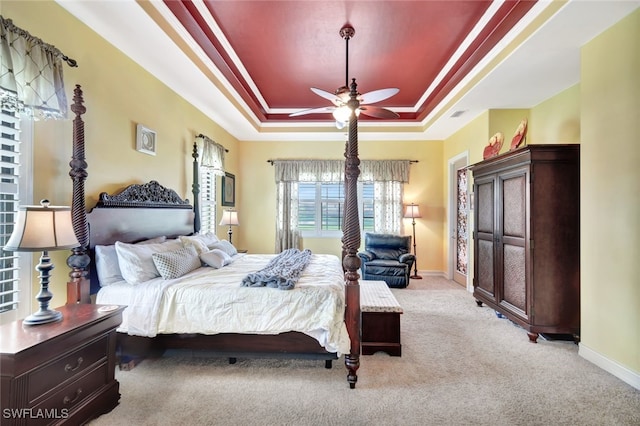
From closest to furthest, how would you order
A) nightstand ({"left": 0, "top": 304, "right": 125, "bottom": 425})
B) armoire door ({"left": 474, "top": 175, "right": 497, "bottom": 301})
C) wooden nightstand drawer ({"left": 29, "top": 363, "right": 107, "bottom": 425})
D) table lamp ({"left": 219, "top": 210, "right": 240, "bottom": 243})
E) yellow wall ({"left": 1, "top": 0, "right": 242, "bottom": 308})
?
nightstand ({"left": 0, "top": 304, "right": 125, "bottom": 425})
wooden nightstand drawer ({"left": 29, "top": 363, "right": 107, "bottom": 425})
yellow wall ({"left": 1, "top": 0, "right": 242, "bottom": 308})
armoire door ({"left": 474, "top": 175, "right": 497, "bottom": 301})
table lamp ({"left": 219, "top": 210, "right": 240, "bottom": 243})

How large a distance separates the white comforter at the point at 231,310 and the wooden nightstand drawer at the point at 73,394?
43 centimetres

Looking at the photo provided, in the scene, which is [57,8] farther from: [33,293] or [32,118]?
[33,293]

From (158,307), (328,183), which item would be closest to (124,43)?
(158,307)

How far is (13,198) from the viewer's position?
6.23 feet

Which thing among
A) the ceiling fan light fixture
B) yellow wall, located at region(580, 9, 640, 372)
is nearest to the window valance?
the ceiling fan light fixture

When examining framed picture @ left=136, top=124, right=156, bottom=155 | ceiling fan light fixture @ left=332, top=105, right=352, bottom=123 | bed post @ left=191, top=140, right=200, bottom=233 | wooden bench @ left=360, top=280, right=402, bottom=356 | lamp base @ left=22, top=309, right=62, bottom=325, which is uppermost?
ceiling fan light fixture @ left=332, top=105, right=352, bottom=123

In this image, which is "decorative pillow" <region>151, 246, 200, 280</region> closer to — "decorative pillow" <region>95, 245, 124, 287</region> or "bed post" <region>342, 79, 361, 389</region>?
"decorative pillow" <region>95, 245, 124, 287</region>

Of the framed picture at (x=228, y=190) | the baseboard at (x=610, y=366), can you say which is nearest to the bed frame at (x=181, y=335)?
the baseboard at (x=610, y=366)

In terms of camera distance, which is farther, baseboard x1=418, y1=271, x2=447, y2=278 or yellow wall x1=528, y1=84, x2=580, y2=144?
baseboard x1=418, y1=271, x2=447, y2=278

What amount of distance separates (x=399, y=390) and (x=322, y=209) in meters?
4.20

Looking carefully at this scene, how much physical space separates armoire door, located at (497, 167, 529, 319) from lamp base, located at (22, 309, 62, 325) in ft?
13.1

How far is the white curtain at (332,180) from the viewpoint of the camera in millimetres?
5812

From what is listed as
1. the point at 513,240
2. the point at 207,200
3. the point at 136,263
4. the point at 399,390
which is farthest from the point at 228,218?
the point at 513,240

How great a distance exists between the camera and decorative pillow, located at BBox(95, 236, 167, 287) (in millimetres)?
2379
